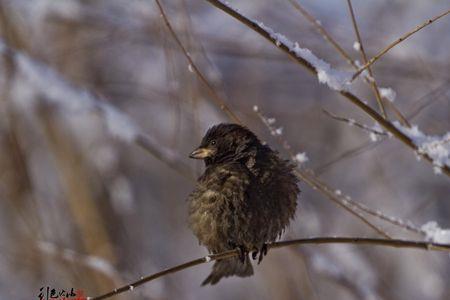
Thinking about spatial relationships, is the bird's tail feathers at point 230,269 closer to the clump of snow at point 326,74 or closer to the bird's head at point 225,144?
the bird's head at point 225,144

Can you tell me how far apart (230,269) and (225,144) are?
0.84 metres

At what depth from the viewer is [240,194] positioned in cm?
345

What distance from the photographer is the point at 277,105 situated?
29.1 ft

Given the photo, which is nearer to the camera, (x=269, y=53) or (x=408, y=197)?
(x=269, y=53)

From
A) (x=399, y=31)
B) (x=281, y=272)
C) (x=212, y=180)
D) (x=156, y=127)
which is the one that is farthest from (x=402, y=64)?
(x=156, y=127)

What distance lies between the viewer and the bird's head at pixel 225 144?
3.72 meters

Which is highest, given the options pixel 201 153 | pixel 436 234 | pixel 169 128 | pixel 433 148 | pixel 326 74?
pixel 169 128

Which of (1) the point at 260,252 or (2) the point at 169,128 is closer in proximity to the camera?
(1) the point at 260,252

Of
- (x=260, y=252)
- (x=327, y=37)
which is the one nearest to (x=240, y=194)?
(x=260, y=252)

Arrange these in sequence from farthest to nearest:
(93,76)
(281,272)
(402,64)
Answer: (93,76)
(281,272)
(402,64)

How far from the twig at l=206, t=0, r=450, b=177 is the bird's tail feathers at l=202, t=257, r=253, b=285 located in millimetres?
1948

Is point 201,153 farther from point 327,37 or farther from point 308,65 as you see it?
point 308,65

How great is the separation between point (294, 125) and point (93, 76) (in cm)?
328

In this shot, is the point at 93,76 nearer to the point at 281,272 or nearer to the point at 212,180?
the point at 281,272
